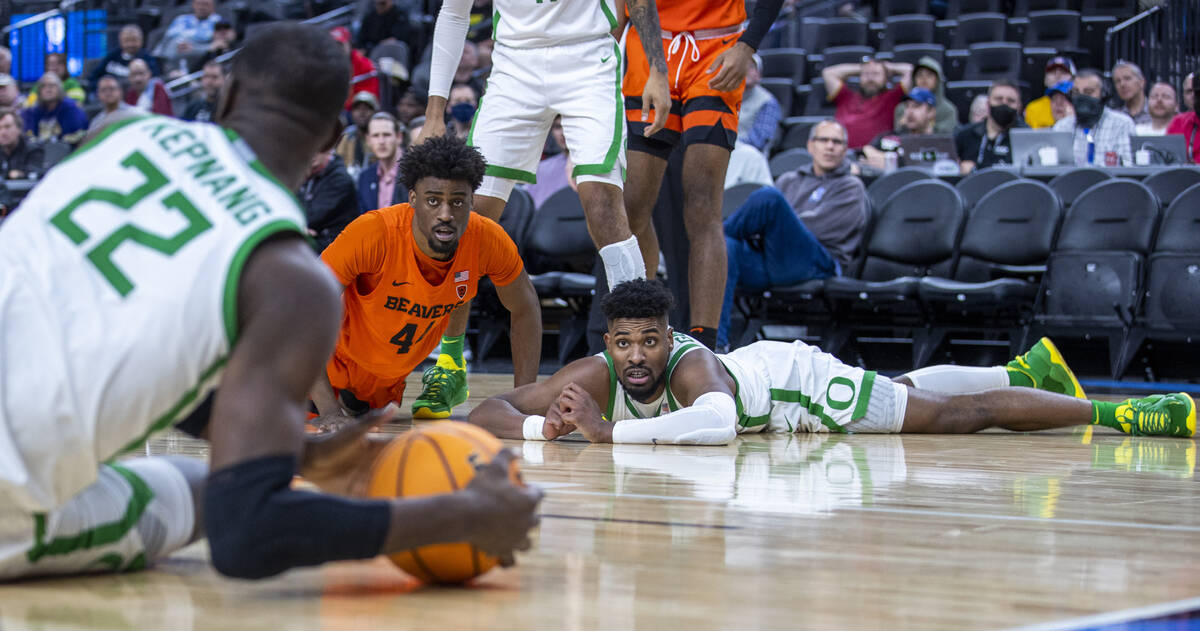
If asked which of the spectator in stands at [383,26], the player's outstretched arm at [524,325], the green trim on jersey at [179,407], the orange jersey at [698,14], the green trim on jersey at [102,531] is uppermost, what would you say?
the spectator in stands at [383,26]

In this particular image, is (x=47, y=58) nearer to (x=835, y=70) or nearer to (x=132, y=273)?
(x=835, y=70)

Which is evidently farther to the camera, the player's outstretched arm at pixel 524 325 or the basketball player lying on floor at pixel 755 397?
the player's outstretched arm at pixel 524 325

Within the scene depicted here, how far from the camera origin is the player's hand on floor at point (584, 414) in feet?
14.5

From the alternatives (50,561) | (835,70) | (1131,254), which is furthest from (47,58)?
(50,561)

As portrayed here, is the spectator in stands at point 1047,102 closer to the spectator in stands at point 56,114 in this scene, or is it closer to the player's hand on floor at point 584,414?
the player's hand on floor at point 584,414

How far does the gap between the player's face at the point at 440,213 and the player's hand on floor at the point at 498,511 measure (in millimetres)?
2868

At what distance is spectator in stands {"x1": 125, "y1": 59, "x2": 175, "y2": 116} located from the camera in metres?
13.9

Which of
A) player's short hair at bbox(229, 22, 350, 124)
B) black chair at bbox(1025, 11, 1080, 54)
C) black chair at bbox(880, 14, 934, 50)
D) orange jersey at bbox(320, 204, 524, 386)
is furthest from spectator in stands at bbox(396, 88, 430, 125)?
player's short hair at bbox(229, 22, 350, 124)

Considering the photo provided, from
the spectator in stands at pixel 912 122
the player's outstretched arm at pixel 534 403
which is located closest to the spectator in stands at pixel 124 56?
the spectator in stands at pixel 912 122

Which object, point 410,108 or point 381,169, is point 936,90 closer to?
point 410,108

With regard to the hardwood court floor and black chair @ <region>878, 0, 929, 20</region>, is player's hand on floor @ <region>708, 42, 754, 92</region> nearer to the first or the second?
the hardwood court floor

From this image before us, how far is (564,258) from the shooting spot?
925 cm

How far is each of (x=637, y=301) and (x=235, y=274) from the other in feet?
9.51

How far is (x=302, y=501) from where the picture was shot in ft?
5.76
